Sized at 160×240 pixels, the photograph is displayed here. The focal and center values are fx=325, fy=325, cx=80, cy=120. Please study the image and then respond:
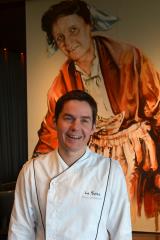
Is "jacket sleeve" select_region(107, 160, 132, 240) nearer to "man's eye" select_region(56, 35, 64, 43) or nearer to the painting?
the painting

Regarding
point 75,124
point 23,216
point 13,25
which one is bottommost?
point 23,216

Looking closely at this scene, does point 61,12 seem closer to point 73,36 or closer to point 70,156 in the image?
point 73,36

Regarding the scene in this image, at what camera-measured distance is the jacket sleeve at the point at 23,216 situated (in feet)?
3.74

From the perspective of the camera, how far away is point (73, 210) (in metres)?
1.08

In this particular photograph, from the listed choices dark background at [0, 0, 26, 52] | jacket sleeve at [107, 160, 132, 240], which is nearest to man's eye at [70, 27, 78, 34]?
dark background at [0, 0, 26, 52]

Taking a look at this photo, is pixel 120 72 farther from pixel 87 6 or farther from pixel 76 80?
pixel 87 6

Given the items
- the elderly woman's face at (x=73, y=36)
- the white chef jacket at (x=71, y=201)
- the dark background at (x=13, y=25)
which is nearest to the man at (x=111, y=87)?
the elderly woman's face at (x=73, y=36)

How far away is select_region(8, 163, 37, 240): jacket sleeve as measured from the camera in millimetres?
1140

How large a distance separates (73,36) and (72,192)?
2215 mm

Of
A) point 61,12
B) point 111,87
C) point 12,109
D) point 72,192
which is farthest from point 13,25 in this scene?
point 72,192

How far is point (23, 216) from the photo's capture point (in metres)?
1.15

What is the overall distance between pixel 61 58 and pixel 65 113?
2.08m

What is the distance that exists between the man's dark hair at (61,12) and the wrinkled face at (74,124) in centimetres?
210

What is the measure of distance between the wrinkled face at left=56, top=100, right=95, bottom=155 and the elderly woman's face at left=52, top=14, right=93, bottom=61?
78.9 inches
